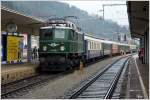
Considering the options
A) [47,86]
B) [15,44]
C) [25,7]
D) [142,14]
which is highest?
[25,7]

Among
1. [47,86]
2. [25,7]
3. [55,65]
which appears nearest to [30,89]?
[47,86]

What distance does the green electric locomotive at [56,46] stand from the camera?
24634 mm

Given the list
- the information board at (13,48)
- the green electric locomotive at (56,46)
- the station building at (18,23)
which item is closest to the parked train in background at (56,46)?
the green electric locomotive at (56,46)

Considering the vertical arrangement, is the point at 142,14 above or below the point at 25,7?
below

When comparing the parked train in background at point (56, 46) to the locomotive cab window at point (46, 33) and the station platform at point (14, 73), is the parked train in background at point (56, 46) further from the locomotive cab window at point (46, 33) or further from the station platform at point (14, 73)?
the station platform at point (14, 73)

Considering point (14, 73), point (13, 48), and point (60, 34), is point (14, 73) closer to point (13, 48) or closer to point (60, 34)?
point (60, 34)

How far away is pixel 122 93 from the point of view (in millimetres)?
15000

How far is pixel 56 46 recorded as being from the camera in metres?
24.9

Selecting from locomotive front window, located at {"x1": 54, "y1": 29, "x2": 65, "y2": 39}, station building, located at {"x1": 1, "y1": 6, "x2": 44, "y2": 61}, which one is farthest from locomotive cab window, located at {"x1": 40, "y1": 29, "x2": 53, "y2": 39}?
station building, located at {"x1": 1, "y1": 6, "x2": 44, "y2": 61}

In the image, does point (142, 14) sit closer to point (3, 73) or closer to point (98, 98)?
point (3, 73)

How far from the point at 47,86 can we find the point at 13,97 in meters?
3.97

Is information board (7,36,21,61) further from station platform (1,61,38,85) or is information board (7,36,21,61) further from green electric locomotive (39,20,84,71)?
green electric locomotive (39,20,84,71)

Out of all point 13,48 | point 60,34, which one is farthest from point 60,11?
point 60,34

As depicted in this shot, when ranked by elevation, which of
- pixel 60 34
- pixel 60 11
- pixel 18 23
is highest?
pixel 60 11
